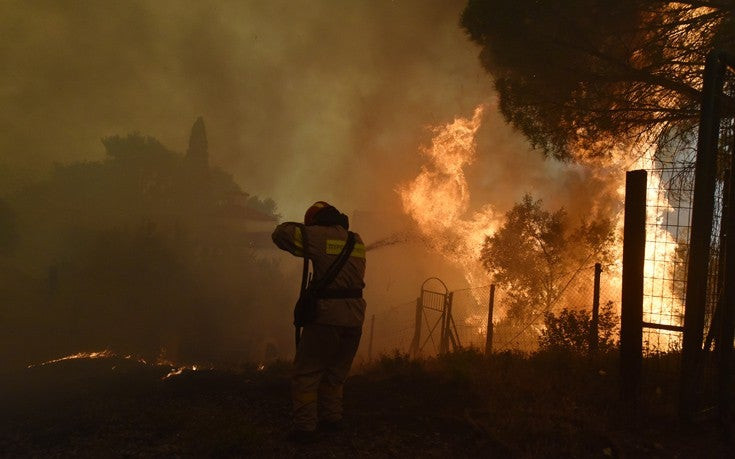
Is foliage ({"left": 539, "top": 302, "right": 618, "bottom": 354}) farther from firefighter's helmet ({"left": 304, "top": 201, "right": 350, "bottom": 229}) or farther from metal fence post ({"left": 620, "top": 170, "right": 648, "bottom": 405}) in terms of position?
firefighter's helmet ({"left": 304, "top": 201, "right": 350, "bottom": 229})

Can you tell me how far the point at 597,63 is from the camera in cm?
782

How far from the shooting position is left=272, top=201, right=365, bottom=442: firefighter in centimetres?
→ 391

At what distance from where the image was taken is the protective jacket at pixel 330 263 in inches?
156

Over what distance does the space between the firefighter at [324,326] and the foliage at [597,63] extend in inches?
223

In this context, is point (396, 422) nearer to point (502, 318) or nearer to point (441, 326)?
point (441, 326)

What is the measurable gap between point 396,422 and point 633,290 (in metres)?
2.61

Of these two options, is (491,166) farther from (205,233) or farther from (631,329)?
(631,329)

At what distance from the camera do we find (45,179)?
41.3 m

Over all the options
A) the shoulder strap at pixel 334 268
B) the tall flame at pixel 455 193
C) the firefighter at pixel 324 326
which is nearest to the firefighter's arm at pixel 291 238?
the firefighter at pixel 324 326

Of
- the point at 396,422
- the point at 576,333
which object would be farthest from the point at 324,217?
the point at 576,333

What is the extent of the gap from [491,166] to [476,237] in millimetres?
8746

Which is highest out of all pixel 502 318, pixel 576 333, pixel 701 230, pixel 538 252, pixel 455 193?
pixel 455 193

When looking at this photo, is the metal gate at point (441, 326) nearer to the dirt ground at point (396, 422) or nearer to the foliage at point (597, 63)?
the dirt ground at point (396, 422)

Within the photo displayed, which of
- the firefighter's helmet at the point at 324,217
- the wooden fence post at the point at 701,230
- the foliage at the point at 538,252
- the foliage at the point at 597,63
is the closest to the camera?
the wooden fence post at the point at 701,230
